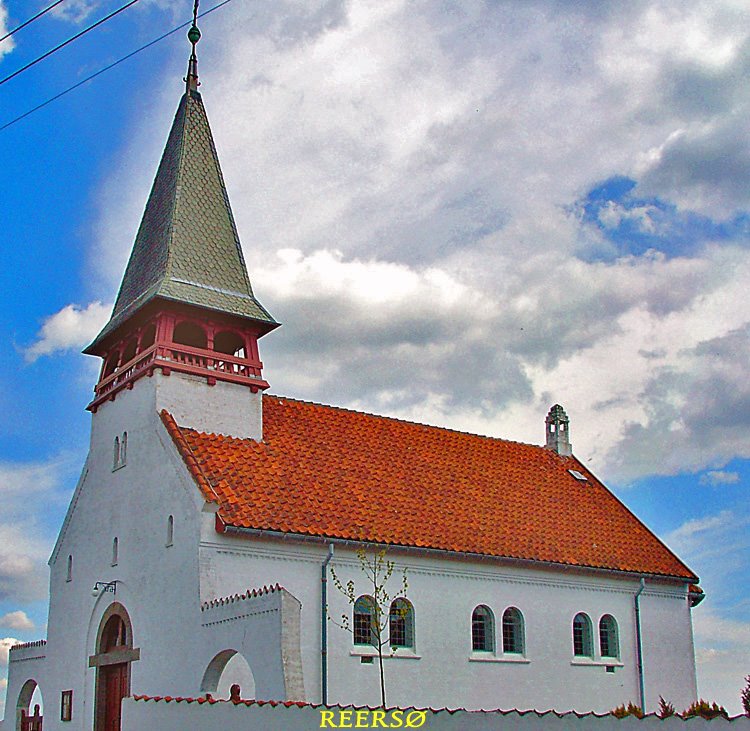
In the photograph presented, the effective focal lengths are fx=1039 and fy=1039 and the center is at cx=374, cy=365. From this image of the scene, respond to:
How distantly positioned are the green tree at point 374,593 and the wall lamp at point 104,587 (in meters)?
6.56

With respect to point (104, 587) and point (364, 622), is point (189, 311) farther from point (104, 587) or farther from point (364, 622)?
point (364, 622)

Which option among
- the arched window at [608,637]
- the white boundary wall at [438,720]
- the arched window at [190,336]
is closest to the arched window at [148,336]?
the arched window at [190,336]

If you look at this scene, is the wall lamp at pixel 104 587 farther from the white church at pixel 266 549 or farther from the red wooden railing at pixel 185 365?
the red wooden railing at pixel 185 365

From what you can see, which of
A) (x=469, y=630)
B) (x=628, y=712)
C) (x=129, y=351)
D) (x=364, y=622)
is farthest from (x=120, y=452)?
(x=628, y=712)

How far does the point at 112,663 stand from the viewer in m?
28.8

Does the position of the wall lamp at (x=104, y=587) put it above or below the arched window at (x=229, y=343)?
below

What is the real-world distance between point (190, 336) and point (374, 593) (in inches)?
398

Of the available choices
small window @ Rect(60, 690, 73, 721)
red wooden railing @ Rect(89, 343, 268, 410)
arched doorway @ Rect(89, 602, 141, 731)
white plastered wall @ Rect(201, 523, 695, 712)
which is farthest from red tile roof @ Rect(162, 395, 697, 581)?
small window @ Rect(60, 690, 73, 721)

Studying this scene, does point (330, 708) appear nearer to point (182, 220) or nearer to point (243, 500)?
point (243, 500)

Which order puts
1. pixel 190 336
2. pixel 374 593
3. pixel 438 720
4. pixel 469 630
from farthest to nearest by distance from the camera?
pixel 190 336 < pixel 469 630 < pixel 374 593 < pixel 438 720

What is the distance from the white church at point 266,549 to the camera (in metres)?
26.8

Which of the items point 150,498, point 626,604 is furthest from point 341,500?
point 626,604

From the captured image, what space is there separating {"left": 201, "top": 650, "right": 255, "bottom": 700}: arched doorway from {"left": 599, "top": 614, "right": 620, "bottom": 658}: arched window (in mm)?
12750

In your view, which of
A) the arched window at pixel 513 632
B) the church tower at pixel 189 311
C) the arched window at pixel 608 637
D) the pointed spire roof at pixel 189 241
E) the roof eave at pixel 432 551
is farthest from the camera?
the arched window at pixel 608 637
